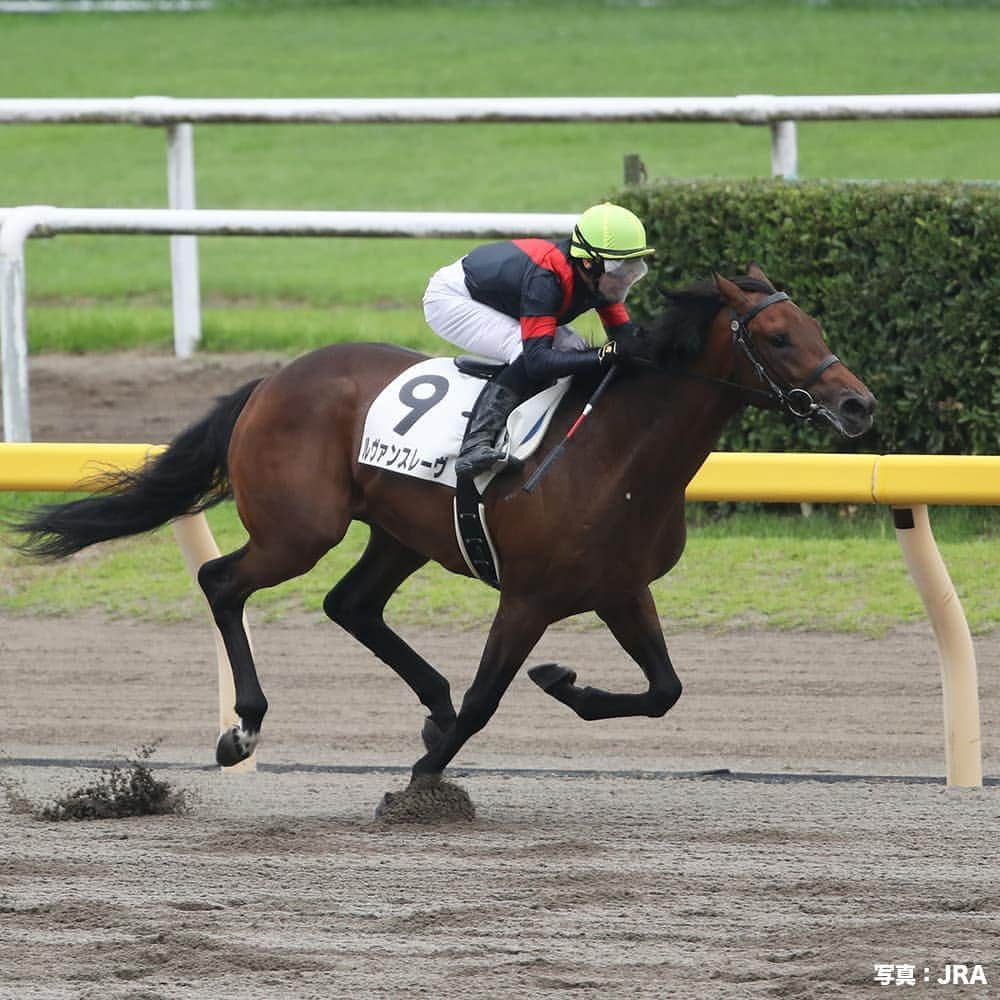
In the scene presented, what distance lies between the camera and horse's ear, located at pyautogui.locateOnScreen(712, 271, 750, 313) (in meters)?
5.46

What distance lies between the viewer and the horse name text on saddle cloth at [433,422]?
5.75 meters

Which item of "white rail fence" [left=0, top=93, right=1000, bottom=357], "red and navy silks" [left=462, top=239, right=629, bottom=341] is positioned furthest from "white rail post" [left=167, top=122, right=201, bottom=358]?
"red and navy silks" [left=462, top=239, right=629, bottom=341]

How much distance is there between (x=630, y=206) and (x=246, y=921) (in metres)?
5.32

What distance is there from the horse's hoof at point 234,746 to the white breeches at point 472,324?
1.29 metres

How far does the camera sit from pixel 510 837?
548cm

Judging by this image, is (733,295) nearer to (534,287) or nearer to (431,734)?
(534,287)

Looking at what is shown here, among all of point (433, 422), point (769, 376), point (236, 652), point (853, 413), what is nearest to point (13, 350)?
point (236, 652)

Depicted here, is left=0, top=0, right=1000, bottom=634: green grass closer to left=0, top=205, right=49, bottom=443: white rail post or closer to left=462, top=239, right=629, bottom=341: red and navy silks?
left=0, top=205, right=49, bottom=443: white rail post

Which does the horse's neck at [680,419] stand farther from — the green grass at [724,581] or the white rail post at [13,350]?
the white rail post at [13,350]

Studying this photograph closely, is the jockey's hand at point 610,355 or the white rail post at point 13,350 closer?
the jockey's hand at point 610,355

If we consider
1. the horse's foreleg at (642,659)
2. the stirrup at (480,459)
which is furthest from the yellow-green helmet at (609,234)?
the horse's foreleg at (642,659)

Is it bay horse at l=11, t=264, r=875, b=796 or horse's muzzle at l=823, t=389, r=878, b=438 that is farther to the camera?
bay horse at l=11, t=264, r=875, b=796
